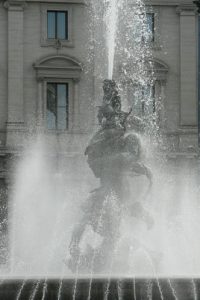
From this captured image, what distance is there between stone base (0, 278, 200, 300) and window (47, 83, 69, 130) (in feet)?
106

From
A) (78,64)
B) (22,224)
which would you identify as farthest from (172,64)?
(22,224)

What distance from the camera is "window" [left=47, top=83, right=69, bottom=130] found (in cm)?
4597

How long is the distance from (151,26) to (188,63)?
106 inches

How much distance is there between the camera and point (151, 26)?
4647cm

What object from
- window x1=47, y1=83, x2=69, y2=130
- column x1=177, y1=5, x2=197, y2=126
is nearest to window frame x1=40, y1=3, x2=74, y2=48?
window x1=47, y1=83, x2=69, y2=130

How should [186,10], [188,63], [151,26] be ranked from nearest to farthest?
[151,26] → [186,10] → [188,63]

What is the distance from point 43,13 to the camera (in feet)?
153

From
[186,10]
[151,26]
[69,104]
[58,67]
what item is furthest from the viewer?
[186,10]

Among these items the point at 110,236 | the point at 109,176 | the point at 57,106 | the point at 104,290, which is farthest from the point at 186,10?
the point at 104,290

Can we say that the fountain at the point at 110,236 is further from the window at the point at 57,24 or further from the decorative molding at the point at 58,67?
the window at the point at 57,24

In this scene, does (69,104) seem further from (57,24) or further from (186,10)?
(186,10)

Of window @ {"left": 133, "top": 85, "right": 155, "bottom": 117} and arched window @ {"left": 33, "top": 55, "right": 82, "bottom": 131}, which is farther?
arched window @ {"left": 33, "top": 55, "right": 82, "bottom": 131}

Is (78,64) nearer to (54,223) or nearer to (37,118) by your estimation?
(37,118)

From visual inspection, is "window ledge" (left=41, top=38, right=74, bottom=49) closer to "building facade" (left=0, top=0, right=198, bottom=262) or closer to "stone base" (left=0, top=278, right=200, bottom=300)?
"building facade" (left=0, top=0, right=198, bottom=262)
